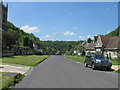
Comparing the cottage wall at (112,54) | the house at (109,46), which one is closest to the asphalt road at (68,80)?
the cottage wall at (112,54)

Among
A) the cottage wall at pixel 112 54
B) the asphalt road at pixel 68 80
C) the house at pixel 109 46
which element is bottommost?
the asphalt road at pixel 68 80

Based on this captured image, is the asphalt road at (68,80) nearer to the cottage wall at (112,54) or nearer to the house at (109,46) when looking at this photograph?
the cottage wall at (112,54)

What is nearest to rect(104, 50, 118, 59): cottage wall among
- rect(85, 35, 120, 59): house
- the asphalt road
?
rect(85, 35, 120, 59): house

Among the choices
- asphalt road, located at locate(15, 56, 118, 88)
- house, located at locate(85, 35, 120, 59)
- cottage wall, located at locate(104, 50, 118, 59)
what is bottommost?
asphalt road, located at locate(15, 56, 118, 88)

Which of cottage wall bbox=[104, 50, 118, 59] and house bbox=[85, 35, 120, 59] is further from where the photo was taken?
house bbox=[85, 35, 120, 59]

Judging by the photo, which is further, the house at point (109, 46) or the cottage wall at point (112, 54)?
the house at point (109, 46)

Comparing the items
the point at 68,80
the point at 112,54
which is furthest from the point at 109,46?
the point at 68,80

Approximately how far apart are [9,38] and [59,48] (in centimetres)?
13796

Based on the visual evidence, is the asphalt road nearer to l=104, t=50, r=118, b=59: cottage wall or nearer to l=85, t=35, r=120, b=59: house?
l=104, t=50, r=118, b=59: cottage wall

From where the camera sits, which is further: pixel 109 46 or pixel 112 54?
pixel 109 46

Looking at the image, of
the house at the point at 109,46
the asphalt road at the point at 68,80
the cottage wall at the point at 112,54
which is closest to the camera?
the asphalt road at the point at 68,80

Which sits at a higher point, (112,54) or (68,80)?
(112,54)

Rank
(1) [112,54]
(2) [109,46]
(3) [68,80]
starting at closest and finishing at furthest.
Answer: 1. (3) [68,80]
2. (1) [112,54]
3. (2) [109,46]

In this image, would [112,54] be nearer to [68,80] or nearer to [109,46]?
[109,46]
